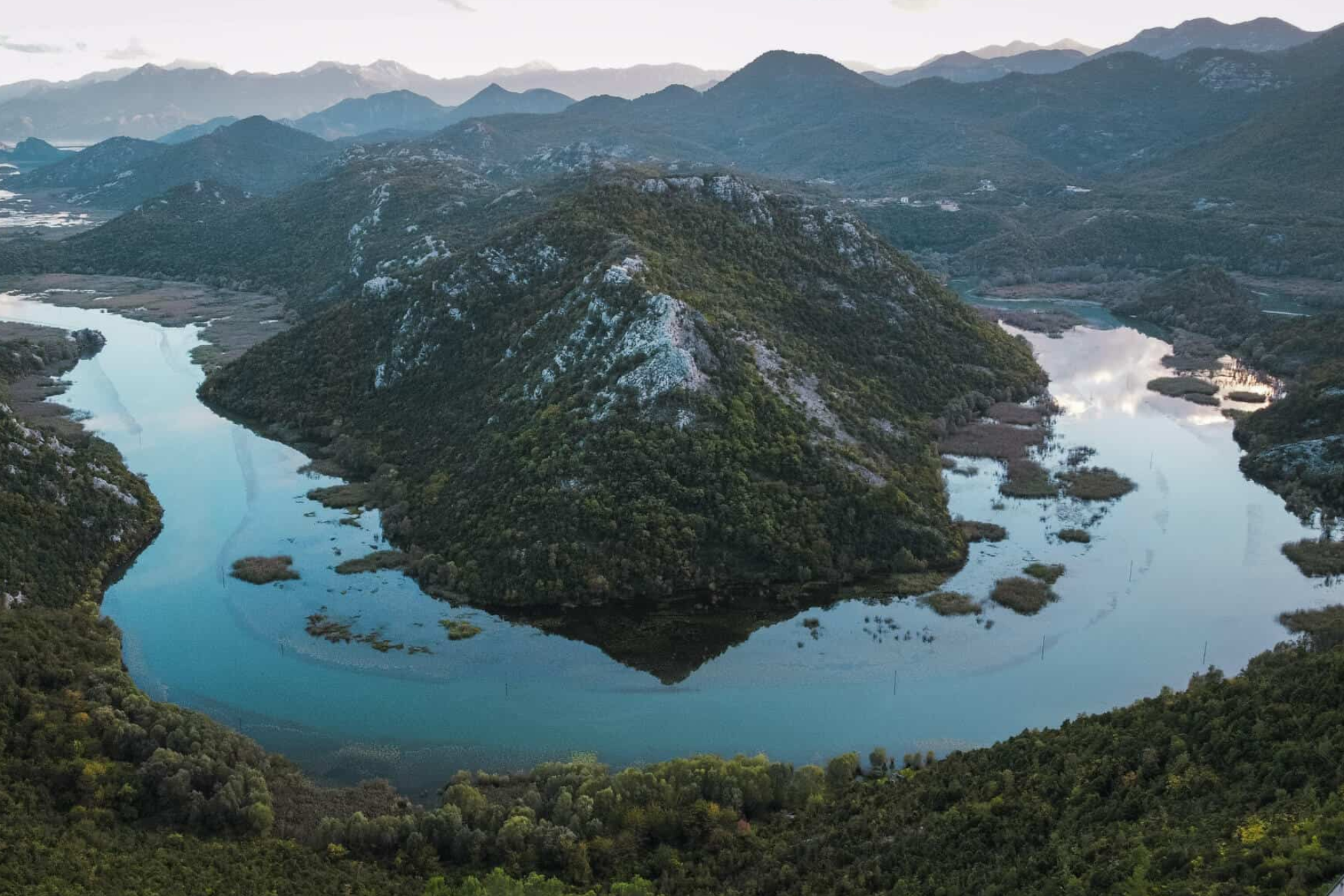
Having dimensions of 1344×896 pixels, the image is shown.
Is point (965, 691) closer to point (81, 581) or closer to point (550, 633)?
point (550, 633)

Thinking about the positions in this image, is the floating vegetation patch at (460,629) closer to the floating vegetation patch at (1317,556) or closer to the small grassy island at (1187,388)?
the floating vegetation patch at (1317,556)

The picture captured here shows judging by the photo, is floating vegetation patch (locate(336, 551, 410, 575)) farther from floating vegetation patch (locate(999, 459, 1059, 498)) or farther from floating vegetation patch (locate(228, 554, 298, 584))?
floating vegetation patch (locate(999, 459, 1059, 498))

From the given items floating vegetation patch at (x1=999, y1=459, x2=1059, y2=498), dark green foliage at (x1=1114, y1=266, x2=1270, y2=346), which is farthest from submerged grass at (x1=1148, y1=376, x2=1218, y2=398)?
floating vegetation patch at (x1=999, y1=459, x2=1059, y2=498)

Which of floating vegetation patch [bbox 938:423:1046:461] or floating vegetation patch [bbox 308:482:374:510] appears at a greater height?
floating vegetation patch [bbox 938:423:1046:461]

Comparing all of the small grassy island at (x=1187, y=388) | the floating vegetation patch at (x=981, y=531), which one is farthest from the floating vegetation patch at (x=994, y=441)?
the small grassy island at (x=1187, y=388)

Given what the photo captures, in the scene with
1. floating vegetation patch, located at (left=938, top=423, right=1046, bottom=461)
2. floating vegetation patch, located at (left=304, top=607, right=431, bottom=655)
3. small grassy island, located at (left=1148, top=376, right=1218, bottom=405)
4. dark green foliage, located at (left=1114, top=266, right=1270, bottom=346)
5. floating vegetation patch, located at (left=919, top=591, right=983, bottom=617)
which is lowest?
floating vegetation patch, located at (left=304, top=607, right=431, bottom=655)

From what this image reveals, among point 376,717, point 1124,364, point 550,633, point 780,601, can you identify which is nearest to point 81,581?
point 376,717

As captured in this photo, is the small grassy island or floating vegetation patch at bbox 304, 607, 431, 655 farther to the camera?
the small grassy island
